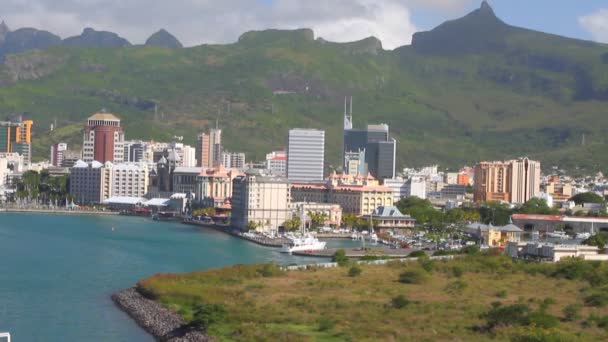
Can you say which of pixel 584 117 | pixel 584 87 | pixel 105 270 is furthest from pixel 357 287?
pixel 584 87

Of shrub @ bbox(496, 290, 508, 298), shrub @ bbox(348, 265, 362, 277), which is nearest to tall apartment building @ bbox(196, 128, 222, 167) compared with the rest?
shrub @ bbox(348, 265, 362, 277)

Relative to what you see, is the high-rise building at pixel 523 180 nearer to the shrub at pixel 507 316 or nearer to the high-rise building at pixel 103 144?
the high-rise building at pixel 103 144

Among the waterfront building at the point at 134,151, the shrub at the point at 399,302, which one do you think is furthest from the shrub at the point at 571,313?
the waterfront building at the point at 134,151

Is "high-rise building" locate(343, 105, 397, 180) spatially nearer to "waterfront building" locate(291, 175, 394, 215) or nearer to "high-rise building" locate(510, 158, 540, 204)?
"high-rise building" locate(510, 158, 540, 204)

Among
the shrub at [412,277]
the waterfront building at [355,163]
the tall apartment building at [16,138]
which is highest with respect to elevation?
the tall apartment building at [16,138]

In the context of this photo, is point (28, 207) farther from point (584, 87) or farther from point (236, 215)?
point (584, 87)

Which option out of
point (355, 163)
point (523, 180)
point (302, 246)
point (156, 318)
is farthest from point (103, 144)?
point (156, 318)
